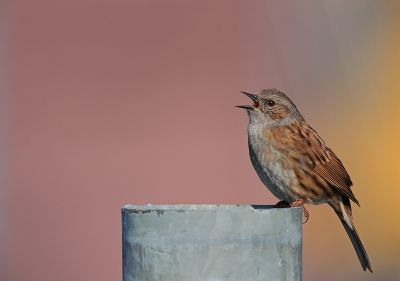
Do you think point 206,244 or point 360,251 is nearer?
point 206,244

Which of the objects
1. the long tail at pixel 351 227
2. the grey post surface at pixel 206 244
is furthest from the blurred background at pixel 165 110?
the grey post surface at pixel 206 244

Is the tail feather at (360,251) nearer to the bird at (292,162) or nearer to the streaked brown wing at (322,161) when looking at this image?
the bird at (292,162)

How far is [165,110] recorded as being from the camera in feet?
37.7

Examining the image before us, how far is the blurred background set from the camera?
10.7 meters

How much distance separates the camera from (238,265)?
2.50 m

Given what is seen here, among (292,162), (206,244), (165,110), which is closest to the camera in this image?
(206,244)

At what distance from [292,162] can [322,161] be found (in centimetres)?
32

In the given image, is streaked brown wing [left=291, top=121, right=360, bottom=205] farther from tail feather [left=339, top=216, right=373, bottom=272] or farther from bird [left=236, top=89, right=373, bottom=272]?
tail feather [left=339, top=216, right=373, bottom=272]

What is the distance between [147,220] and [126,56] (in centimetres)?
932

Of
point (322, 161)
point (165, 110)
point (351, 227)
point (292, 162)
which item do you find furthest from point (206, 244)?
point (165, 110)

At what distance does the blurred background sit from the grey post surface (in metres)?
7.91

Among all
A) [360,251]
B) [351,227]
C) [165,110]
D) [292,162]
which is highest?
[165,110]

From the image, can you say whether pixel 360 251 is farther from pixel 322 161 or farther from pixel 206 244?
pixel 206 244

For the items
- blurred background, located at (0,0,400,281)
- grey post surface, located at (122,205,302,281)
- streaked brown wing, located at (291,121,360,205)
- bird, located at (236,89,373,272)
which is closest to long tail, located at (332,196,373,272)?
bird, located at (236,89,373,272)
